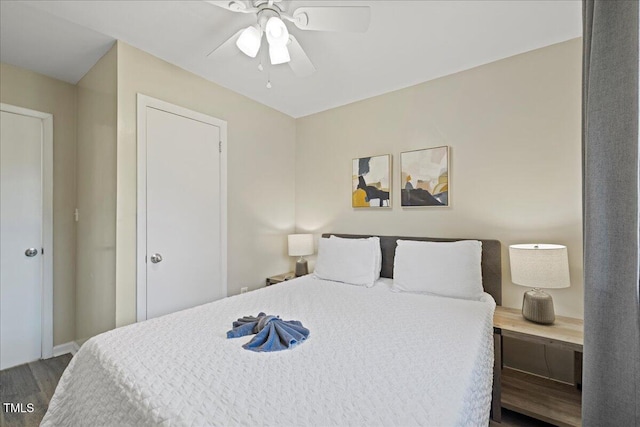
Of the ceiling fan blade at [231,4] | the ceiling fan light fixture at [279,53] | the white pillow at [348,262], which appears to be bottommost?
the white pillow at [348,262]

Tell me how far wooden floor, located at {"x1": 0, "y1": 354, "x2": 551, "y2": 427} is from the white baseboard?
0.05m

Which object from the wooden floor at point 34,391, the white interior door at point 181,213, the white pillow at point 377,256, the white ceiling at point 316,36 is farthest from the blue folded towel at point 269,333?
the white ceiling at point 316,36

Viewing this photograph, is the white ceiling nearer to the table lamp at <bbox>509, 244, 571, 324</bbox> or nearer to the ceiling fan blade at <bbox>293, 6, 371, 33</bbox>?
the ceiling fan blade at <bbox>293, 6, 371, 33</bbox>

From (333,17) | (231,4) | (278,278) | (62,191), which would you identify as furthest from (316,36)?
(62,191)

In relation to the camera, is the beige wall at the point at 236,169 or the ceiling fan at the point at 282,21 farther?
the beige wall at the point at 236,169

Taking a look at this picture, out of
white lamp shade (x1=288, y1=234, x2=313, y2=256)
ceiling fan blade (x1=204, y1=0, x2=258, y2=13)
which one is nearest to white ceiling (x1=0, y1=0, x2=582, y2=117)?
ceiling fan blade (x1=204, y1=0, x2=258, y2=13)

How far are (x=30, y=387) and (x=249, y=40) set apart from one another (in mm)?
2979

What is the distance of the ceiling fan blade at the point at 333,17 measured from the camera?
1.46m

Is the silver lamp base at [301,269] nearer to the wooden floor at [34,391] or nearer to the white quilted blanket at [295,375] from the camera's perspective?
the white quilted blanket at [295,375]

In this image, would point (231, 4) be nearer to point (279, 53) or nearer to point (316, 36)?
point (279, 53)

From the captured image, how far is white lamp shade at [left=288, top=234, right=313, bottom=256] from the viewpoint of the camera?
10.7ft

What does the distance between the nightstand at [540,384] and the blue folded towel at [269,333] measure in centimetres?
126

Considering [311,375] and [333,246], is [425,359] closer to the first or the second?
[311,375]

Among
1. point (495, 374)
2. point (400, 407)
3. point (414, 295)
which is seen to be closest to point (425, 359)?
point (400, 407)
